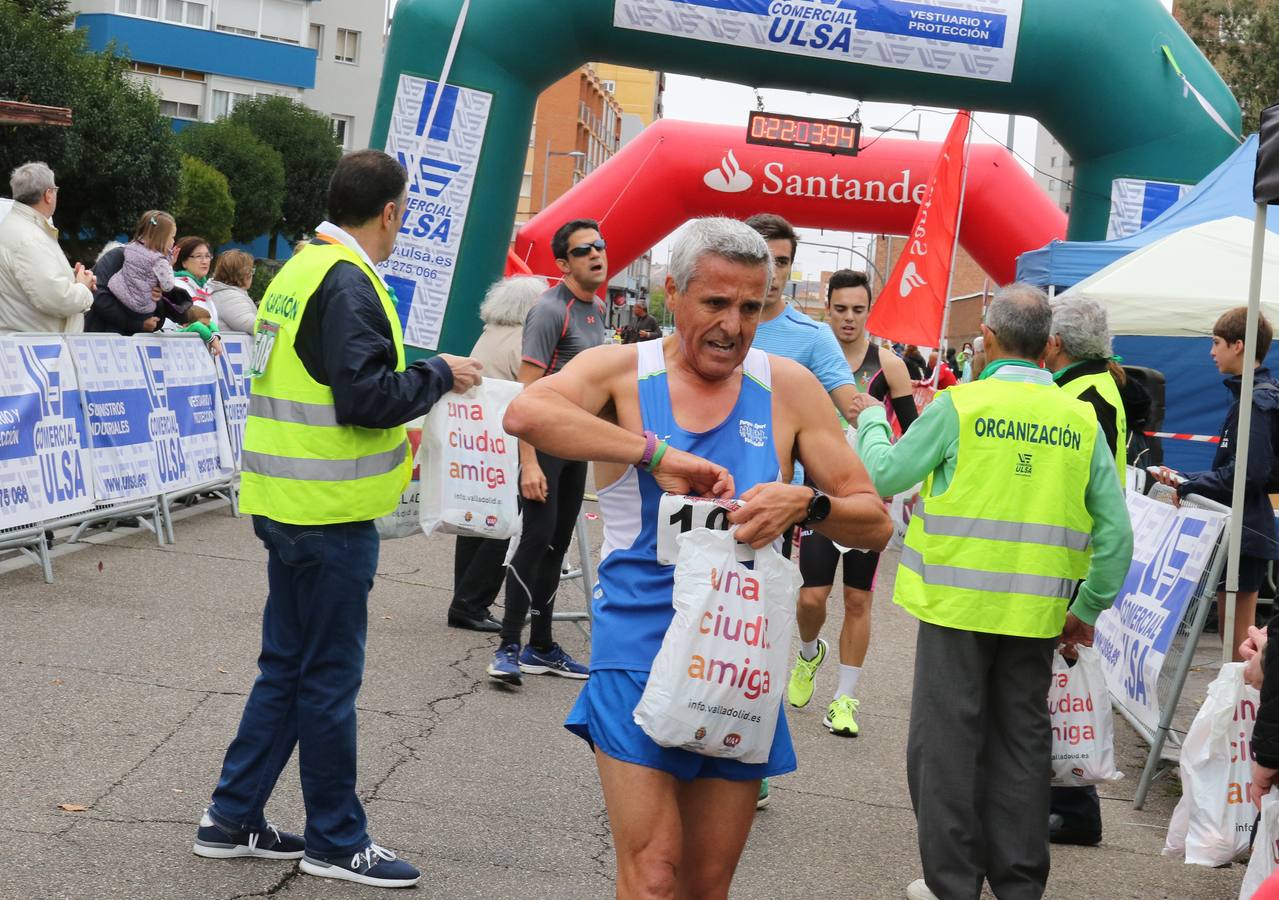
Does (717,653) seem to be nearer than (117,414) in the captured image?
Yes

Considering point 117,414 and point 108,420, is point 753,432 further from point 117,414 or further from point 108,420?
point 117,414

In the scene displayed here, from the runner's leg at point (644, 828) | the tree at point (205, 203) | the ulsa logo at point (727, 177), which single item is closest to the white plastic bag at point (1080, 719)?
the runner's leg at point (644, 828)

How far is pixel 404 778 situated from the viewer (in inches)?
216

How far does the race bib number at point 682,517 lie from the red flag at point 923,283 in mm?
7049

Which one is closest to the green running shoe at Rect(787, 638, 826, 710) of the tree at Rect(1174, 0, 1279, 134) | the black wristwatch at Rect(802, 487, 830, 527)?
the black wristwatch at Rect(802, 487, 830, 527)

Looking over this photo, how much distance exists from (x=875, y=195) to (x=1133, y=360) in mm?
5984

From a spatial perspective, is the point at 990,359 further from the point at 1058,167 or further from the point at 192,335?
the point at 1058,167

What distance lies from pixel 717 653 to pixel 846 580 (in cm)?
411

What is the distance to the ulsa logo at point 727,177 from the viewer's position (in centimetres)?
1762

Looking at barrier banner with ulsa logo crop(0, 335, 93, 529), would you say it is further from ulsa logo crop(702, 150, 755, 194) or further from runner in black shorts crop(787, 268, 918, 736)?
ulsa logo crop(702, 150, 755, 194)

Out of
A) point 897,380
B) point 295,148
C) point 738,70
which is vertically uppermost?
point 295,148

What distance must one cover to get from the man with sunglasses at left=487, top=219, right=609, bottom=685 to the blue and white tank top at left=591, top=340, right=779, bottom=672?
3.73m

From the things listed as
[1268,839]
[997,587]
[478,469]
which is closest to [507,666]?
[478,469]

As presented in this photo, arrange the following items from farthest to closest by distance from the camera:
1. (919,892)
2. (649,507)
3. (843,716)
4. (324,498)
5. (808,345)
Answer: (843,716) < (808,345) < (919,892) < (324,498) < (649,507)
